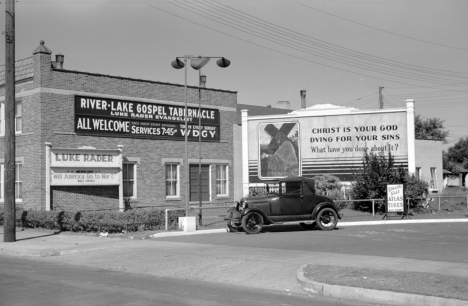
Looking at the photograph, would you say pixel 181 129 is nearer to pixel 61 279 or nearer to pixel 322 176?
pixel 322 176

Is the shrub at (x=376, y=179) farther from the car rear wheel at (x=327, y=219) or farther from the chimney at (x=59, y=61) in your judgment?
the chimney at (x=59, y=61)

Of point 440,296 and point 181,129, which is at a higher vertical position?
point 181,129

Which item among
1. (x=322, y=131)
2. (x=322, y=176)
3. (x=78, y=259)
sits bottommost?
(x=78, y=259)

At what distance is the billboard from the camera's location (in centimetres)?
3297

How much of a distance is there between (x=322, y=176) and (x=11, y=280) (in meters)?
22.8

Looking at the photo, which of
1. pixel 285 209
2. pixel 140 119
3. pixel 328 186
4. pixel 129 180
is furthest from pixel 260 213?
pixel 328 186

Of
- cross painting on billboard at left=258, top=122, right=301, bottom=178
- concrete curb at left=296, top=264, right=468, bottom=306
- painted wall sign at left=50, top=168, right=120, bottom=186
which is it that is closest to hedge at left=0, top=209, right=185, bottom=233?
painted wall sign at left=50, top=168, right=120, bottom=186

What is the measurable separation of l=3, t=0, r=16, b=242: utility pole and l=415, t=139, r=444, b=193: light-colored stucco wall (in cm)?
2912

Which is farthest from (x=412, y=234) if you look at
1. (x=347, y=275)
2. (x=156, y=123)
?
(x=156, y=123)

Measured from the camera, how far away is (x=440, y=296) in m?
9.21

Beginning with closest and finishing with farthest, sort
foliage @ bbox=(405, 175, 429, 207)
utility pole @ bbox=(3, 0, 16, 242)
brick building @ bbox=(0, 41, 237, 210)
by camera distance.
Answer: utility pole @ bbox=(3, 0, 16, 242), brick building @ bbox=(0, 41, 237, 210), foliage @ bbox=(405, 175, 429, 207)

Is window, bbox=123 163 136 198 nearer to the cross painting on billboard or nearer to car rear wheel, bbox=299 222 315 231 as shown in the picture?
the cross painting on billboard

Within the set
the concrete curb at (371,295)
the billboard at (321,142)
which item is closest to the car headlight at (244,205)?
the concrete curb at (371,295)

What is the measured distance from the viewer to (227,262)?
14.0m
